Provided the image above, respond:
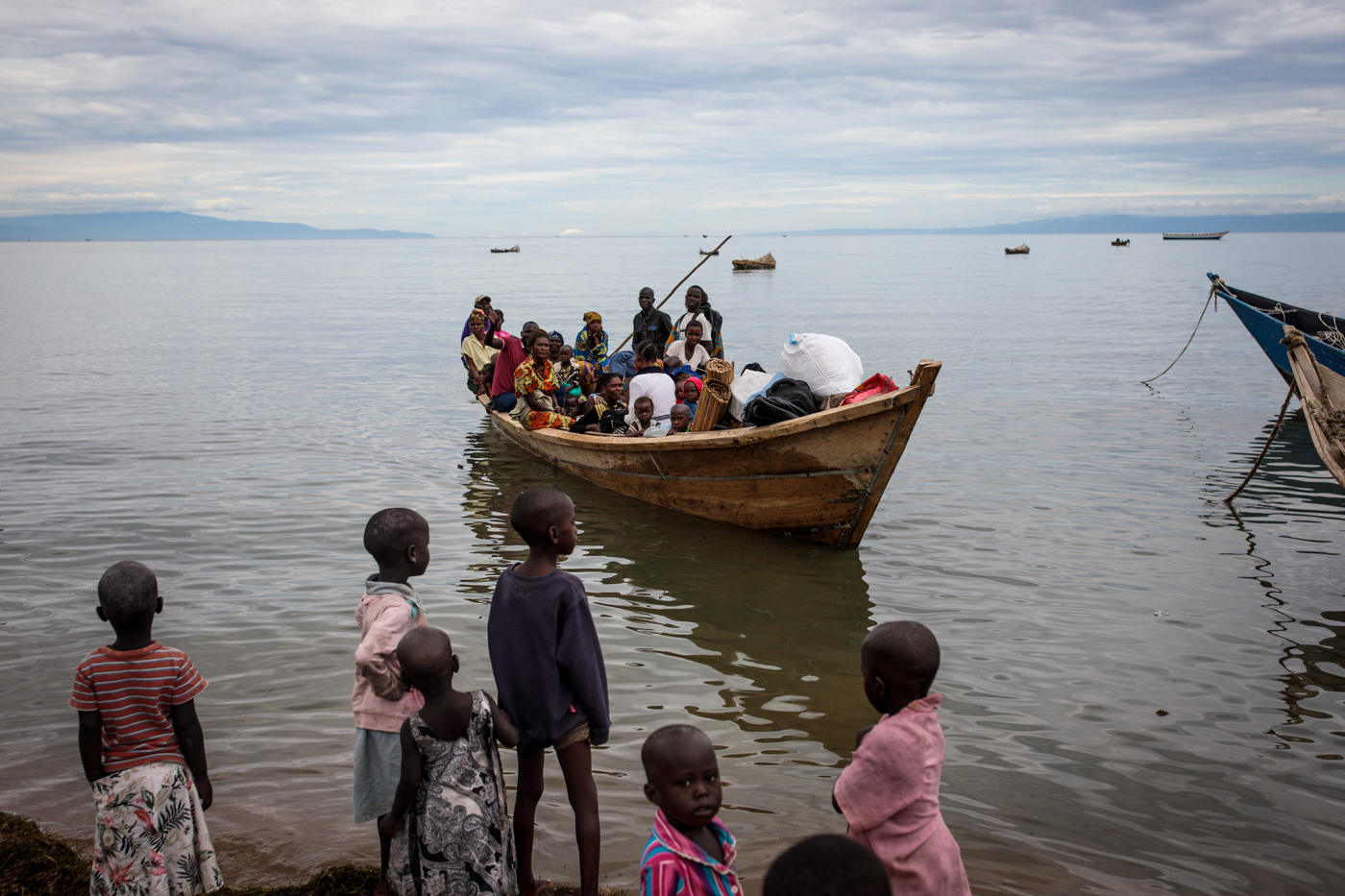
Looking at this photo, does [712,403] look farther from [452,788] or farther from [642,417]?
[452,788]

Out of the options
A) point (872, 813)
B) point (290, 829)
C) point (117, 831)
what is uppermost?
point (872, 813)

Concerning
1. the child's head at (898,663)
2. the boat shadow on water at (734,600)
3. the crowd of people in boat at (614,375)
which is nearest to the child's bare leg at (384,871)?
the child's head at (898,663)

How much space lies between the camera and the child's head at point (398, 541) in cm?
292

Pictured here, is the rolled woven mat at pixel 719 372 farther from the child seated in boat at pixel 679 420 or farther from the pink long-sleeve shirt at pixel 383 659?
the pink long-sleeve shirt at pixel 383 659

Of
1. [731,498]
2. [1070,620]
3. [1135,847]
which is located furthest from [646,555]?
[1135,847]

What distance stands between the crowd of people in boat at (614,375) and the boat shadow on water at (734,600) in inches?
31.9

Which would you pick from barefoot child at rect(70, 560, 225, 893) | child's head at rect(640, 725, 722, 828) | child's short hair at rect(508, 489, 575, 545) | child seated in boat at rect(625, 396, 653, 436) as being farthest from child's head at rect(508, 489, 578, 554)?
child seated in boat at rect(625, 396, 653, 436)

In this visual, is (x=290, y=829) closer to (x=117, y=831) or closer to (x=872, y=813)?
(x=117, y=831)

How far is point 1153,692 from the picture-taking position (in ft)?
17.5

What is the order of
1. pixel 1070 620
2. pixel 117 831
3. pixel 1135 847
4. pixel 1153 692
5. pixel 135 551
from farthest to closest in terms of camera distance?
pixel 135 551 → pixel 1070 620 → pixel 1153 692 → pixel 1135 847 → pixel 117 831

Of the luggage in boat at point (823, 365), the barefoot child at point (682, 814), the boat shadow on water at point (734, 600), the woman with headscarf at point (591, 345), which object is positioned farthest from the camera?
the woman with headscarf at point (591, 345)

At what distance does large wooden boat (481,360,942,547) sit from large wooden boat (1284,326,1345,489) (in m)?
3.50

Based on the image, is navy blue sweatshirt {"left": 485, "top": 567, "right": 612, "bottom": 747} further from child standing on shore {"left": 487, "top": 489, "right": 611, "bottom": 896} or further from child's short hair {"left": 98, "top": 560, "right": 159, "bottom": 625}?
child's short hair {"left": 98, "top": 560, "right": 159, "bottom": 625}

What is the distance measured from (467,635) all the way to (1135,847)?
156 inches
